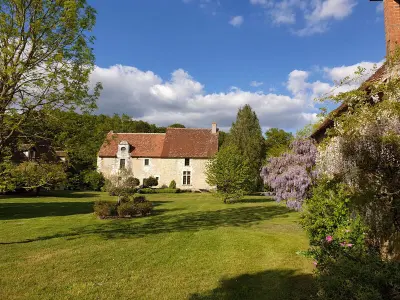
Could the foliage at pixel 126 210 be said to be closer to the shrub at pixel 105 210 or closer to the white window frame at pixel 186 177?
the shrub at pixel 105 210

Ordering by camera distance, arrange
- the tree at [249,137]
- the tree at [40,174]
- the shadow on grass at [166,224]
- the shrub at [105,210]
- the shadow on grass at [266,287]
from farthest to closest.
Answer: the tree at [249,137] < the shrub at [105,210] < the shadow on grass at [166,224] < the tree at [40,174] < the shadow on grass at [266,287]

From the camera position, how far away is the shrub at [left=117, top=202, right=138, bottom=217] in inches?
715

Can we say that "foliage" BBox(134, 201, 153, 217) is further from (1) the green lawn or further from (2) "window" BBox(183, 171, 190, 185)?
(2) "window" BBox(183, 171, 190, 185)

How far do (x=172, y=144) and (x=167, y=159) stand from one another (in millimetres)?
2515

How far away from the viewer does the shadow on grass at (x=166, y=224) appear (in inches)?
535

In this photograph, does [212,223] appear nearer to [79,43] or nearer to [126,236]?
[126,236]

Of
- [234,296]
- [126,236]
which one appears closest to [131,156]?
[126,236]

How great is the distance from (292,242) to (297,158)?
4.70 m

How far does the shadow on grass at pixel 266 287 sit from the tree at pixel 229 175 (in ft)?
61.7

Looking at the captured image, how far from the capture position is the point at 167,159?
4372cm

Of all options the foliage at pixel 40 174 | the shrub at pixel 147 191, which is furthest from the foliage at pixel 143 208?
the shrub at pixel 147 191

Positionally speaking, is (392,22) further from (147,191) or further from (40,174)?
(147,191)

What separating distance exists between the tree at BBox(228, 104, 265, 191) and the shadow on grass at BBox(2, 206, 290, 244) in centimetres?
1724

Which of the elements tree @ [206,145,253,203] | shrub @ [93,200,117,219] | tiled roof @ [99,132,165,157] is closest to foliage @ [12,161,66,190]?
shrub @ [93,200,117,219]
